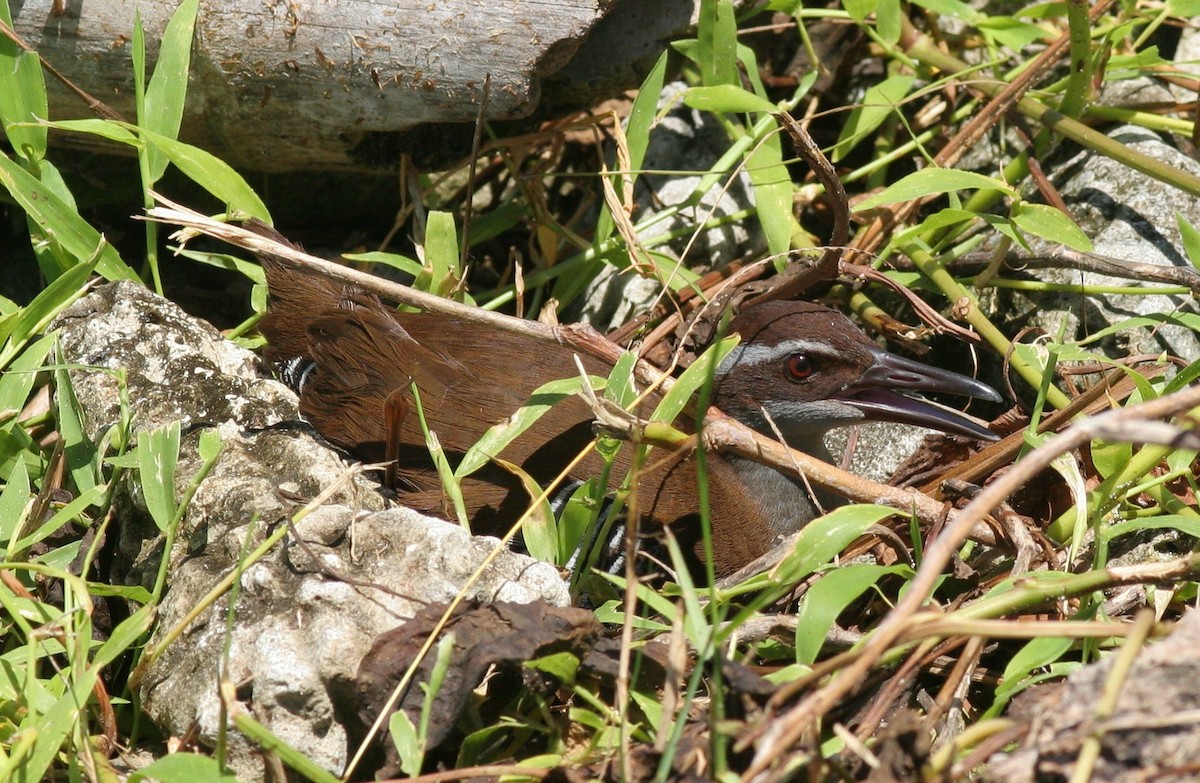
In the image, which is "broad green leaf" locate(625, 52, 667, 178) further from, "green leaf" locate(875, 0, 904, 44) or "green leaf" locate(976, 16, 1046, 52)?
"green leaf" locate(976, 16, 1046, 52)

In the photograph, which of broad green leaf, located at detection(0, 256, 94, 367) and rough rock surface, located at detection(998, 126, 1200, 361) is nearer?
broad green leaf, located at detection(0, 256, 94, 367)

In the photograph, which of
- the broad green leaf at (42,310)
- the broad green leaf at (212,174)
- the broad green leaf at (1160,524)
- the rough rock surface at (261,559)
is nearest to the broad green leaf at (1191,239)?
the broad green leaf at (1160,524)

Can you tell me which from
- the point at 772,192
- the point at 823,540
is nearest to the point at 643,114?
the point at 772,192

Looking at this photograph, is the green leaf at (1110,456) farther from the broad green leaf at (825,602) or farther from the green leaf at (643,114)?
the green leaf at (643,114)

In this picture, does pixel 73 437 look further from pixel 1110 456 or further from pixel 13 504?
pixel 1110 456

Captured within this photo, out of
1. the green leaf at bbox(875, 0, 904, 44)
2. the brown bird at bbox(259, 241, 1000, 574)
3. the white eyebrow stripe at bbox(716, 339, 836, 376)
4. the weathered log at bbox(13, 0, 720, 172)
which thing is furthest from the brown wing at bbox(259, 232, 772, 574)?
the green leaf at bbox(875, 0, 904, 44)

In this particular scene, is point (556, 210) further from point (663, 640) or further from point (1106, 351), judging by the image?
point (663, 640)
